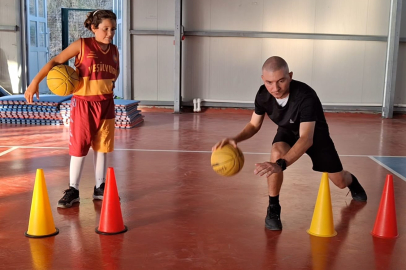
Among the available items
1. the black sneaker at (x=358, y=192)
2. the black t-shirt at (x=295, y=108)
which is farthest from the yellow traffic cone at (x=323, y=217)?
the black sneaker at (x=358, y=192)

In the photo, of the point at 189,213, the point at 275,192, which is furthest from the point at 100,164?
the point at 275,192

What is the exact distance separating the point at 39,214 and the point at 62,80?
1.33 m

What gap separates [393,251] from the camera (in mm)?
3982

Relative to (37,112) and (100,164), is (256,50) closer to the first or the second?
(37,112)

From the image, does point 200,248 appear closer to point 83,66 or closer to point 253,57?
point 83,66

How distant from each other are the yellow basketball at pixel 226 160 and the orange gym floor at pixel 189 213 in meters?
0.59

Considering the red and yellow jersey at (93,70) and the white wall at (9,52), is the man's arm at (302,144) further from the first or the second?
the white wall at (9,52)

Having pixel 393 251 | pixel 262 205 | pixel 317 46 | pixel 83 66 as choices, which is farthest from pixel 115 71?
pixel 317 46

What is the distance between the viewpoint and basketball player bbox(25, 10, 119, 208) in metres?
4.92

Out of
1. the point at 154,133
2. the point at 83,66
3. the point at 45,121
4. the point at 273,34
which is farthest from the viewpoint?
the point at 273,34

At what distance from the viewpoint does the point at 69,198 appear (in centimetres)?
497

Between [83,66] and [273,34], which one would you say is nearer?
[83,66]

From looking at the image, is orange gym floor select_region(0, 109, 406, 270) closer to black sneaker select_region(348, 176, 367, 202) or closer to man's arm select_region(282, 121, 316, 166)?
black sneaker select_region(348, 176, 367, 202)

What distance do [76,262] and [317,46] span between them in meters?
11.2
